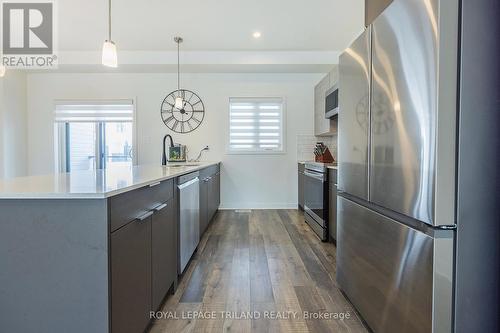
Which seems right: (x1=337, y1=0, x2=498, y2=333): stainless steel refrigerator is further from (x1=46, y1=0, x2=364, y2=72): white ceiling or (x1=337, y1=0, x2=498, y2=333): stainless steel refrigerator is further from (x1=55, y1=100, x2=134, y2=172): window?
(x1=55, y1=100, x2=134, y2=172): window

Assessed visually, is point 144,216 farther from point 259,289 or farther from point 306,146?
point 306,146

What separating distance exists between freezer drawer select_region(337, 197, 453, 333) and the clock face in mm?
3812

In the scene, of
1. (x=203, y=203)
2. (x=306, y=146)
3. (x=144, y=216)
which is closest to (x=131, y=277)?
(x=144, y=216)

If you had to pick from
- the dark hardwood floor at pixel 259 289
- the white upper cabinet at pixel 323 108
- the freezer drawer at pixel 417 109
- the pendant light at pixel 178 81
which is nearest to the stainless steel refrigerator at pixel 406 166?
the freezer drawer at pixel 417 109

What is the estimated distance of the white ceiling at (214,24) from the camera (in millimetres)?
3199

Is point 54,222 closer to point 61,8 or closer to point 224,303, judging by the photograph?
point 224,303

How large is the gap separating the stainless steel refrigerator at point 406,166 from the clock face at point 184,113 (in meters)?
3.76

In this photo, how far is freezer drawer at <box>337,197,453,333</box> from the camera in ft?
3.40

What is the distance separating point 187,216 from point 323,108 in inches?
112

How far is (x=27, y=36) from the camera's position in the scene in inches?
157

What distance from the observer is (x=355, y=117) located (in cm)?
174

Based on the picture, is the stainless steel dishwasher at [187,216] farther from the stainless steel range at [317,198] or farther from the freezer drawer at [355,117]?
the stainless steel range at [317,198]

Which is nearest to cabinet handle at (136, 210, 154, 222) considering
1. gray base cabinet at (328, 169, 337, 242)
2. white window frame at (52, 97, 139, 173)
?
gray base cabinet at (328, 169, 337, 242)

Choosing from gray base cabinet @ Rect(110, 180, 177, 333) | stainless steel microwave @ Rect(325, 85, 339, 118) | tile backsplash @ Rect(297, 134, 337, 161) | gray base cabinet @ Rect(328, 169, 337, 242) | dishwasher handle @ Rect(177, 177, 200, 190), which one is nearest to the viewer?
gray base cabinet @ Rect(110, 180, 177, 333)
